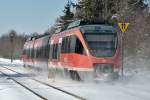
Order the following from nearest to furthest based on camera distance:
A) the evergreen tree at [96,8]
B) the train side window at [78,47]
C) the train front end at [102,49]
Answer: the train front end at [102,49], the train side window at [78,47], the evergreen tree at [96,8]

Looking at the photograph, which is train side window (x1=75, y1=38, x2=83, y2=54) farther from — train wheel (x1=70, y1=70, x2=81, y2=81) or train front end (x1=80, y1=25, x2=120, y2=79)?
train wheel (x1=70, y1=70, x2=81, y2=81)

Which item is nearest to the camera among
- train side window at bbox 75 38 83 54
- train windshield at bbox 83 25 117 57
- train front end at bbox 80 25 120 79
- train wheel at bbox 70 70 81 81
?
train front end at bbox 80 25 120 79

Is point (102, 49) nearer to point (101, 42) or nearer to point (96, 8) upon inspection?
point (101, 42)

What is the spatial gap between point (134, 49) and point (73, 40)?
11965 millimetres

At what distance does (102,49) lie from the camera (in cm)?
2723

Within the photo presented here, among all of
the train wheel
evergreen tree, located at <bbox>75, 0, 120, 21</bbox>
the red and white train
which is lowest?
the train wheel

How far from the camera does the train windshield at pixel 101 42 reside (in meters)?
27.2

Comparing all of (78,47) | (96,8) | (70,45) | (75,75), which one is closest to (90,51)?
(78,47)

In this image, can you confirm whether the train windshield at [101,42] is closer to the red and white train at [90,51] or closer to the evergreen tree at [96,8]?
the red and white train at [90,51]

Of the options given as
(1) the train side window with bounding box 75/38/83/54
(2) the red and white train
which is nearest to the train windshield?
(2) the red and white train

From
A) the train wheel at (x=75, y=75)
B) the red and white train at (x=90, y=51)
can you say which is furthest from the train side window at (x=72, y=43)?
the train wheel at (x=75, y=75)

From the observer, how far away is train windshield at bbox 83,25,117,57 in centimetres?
2716

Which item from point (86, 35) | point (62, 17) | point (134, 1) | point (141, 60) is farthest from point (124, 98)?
point (62, 17)

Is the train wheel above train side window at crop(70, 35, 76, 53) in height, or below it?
below
